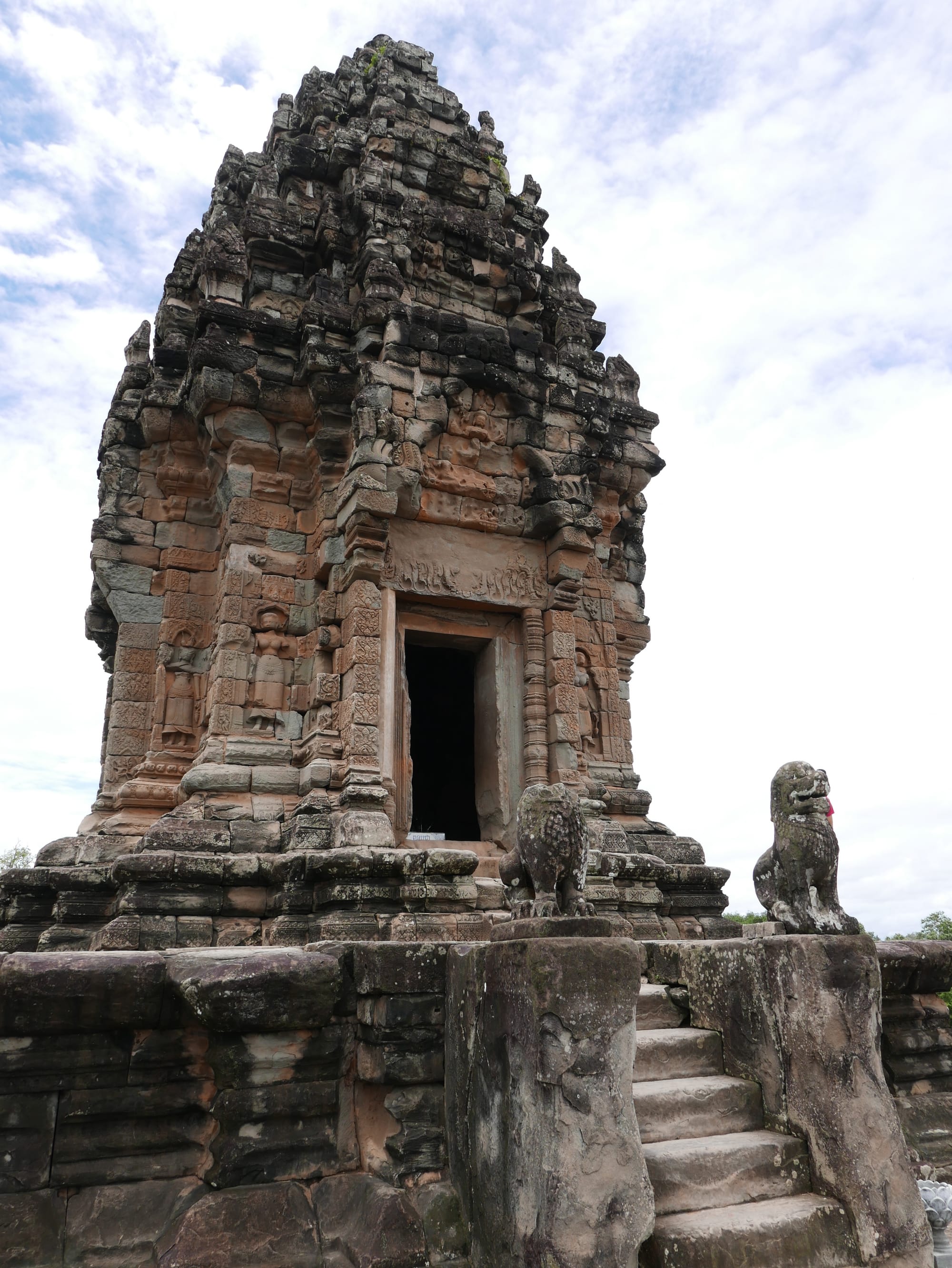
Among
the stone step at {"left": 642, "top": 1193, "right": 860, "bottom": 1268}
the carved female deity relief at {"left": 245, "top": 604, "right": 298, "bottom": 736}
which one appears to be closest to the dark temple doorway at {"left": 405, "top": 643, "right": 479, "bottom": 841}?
the carved female deity relief at {"left": 245, "top": 604, "right": 298, "bottom": 736}

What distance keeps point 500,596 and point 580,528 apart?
107 cm

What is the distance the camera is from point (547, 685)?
8852 millimetres

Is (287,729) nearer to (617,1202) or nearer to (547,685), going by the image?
(547,685)

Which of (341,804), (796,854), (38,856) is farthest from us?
(38,856)

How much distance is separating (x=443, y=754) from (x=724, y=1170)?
11563mm

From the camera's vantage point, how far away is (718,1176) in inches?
145

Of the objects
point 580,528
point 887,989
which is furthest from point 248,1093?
point 580,528

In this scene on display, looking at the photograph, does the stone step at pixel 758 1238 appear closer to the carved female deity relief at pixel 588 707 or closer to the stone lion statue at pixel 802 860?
the stone lion statue at pixel 802 860

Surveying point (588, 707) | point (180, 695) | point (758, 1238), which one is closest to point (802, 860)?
point (758, 1238)

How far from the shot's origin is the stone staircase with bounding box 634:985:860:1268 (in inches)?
131

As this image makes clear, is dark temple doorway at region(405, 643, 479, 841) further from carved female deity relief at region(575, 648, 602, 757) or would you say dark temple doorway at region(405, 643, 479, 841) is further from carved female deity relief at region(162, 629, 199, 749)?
carved female deity relief at region(162, 629, 199, 749)

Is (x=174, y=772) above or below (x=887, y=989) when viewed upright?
above

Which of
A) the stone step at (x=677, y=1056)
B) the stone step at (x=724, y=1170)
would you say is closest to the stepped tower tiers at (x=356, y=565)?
the stone step at (x=677, y=1056)

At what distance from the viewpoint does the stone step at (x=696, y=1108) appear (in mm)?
3949
